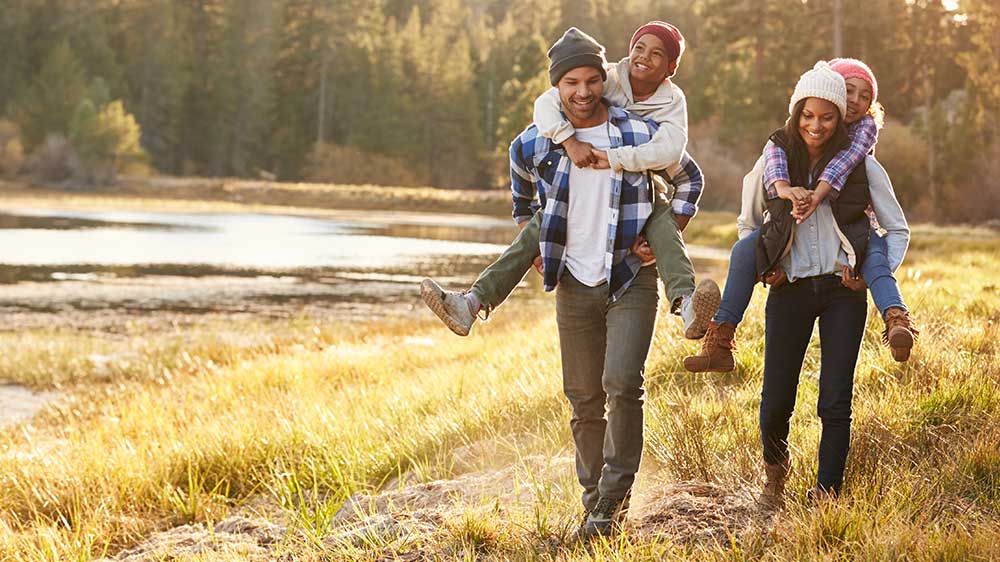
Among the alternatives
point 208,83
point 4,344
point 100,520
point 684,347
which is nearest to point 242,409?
point 100,520

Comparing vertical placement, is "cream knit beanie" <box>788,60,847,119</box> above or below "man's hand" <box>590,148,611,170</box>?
above

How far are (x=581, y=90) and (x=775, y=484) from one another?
171 cm

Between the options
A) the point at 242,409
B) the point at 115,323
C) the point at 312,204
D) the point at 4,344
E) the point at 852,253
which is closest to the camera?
the point at 852,253

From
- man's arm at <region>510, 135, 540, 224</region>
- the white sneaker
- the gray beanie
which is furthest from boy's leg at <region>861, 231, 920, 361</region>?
man's arm at <region>510, 135, 540, 224</region>

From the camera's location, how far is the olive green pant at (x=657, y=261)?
392cm

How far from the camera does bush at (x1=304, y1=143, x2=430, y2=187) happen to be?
74.6 meters

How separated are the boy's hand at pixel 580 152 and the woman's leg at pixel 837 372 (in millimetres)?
1019

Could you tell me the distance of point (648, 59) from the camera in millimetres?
4066

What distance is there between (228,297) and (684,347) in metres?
15.1

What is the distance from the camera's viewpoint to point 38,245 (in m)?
29.6

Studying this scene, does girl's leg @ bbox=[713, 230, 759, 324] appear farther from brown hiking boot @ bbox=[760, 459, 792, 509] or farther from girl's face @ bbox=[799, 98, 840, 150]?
brown hiking boot @ bbox=[760, 459, 792, 509]

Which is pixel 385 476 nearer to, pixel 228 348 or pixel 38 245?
pixel 228 348

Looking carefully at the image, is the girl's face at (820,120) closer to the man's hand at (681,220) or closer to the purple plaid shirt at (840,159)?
the purple plaid shirt at (840,159)

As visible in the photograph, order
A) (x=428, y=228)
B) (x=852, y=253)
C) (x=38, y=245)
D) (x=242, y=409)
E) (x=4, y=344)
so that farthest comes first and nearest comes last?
(x=428, y=228), (x=38, y=245), (x=4, y=344), (x=242, y=409), (x=852, y=253)
